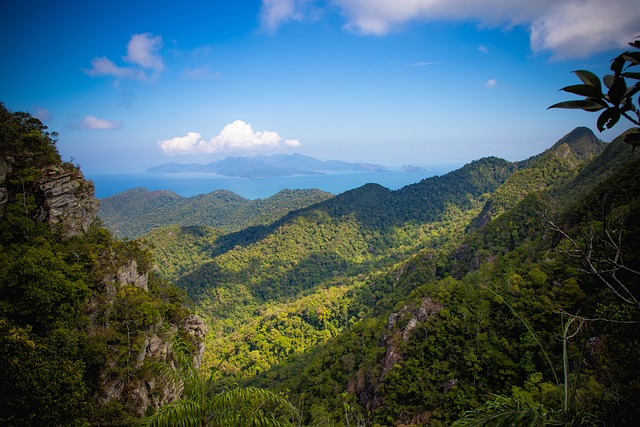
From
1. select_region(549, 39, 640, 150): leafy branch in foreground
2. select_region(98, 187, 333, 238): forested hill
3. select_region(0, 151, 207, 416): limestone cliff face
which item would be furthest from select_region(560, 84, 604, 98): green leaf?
select_region(98, 187, 333, 238): forested hill

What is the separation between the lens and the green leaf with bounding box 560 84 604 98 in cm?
137

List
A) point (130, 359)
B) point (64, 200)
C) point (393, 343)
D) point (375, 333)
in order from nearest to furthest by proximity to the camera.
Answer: point (130, 359), point (64, 200), point (393, 343), point (375, 333)

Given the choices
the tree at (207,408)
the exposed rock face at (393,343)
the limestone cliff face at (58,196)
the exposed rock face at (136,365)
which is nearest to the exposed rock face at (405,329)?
the exposed rock face at (393,343)

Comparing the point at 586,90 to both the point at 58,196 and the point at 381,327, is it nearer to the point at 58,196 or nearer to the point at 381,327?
the point at 58,196

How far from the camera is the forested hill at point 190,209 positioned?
476ft

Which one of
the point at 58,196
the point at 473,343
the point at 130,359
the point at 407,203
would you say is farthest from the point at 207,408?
the point at 407,203

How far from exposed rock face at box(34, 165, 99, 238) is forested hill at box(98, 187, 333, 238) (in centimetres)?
11586

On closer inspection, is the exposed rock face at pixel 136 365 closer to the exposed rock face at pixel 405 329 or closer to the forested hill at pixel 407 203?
the exposed rock face at pixel 405 329

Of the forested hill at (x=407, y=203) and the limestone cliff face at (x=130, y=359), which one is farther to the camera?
the forested hill at (x=407, y=203)

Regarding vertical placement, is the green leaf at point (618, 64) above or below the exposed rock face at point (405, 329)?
above

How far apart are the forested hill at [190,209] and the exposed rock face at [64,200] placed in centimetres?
11586

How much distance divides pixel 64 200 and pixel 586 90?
21.7 metres

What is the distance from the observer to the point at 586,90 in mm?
1385

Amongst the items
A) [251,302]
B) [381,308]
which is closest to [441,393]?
[381,308]
